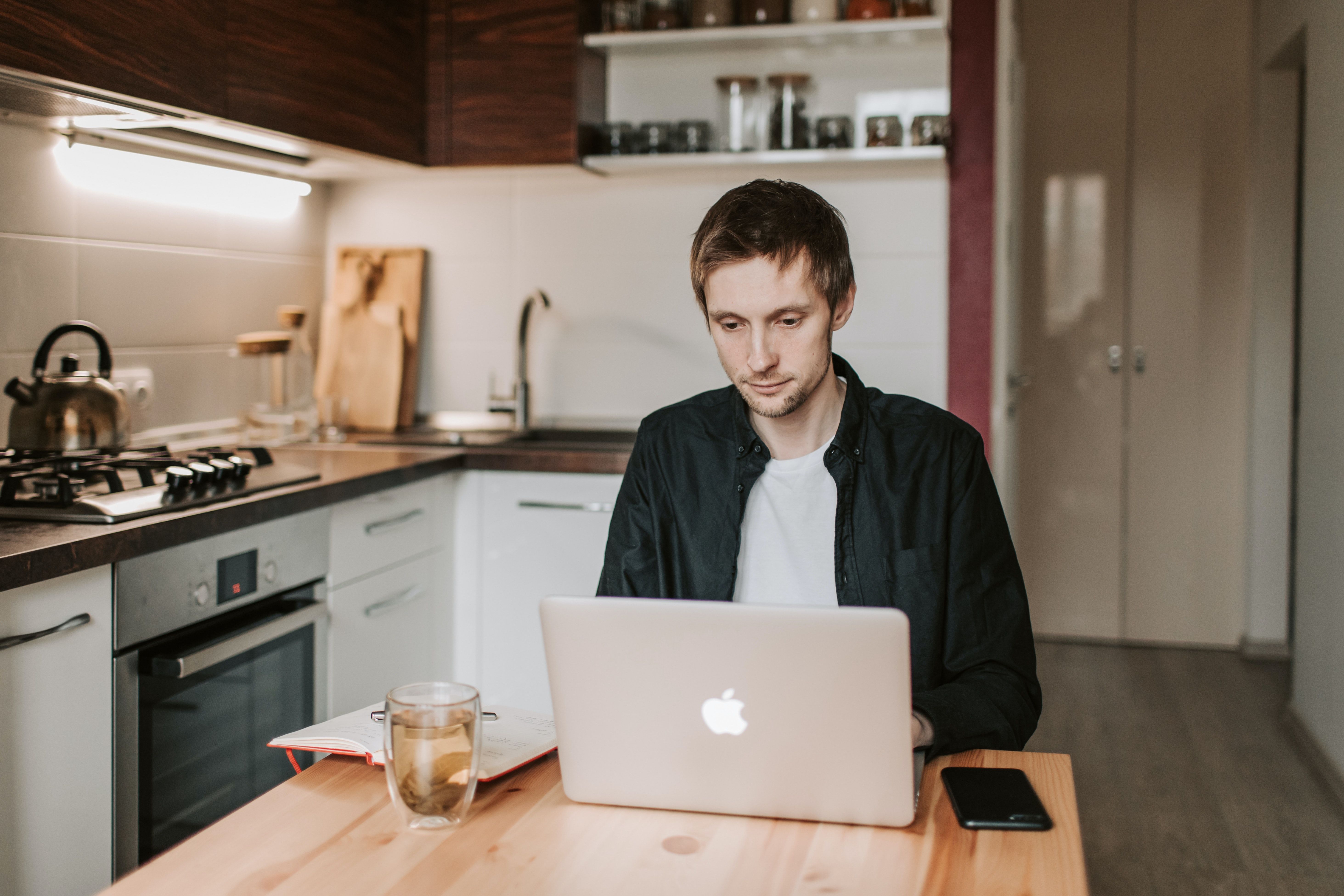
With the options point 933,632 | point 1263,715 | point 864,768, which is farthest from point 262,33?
point 1263,715

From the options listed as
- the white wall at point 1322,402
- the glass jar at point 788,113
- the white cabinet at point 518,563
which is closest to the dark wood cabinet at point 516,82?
the glass jar at point 788,113

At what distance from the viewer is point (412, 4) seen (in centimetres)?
304

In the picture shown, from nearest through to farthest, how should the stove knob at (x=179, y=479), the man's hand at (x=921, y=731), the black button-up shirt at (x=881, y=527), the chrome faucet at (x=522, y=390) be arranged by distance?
1. the man's hand at (x=921, y=731)
2. the black button-up shirt at (x=881, y=527)
3. the stove knob at (x=179, y=479)
4. the chrome faucet at (x=522, y=390)

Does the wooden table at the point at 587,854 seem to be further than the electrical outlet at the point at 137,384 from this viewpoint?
No

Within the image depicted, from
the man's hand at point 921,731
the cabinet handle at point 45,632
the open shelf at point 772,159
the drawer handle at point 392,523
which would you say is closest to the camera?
the man's hand at point 921,731

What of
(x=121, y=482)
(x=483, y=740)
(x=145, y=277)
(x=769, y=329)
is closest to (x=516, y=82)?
(x=145, y=277)

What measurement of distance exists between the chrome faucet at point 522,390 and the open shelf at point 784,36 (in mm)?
710

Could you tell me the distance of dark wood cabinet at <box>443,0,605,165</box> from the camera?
305 centimetres

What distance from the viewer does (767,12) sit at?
3.01 metres

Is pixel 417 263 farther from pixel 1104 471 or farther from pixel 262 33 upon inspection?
pixel 1104 471

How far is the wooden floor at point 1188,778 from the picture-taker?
8.55ft

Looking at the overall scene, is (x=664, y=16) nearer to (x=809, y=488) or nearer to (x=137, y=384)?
(x=137, y=384)

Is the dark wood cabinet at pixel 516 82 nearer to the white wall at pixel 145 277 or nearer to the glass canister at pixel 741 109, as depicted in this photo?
the glass canister at pixel 741 109

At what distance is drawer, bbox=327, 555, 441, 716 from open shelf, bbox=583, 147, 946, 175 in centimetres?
116
